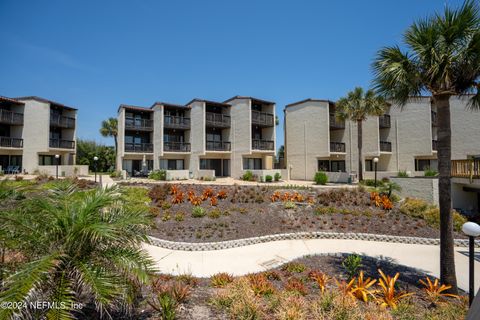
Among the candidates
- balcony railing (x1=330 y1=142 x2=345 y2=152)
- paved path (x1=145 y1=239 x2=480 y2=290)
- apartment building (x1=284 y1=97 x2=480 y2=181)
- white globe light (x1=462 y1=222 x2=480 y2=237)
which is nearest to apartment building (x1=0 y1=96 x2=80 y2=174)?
paved path (x1=145 y1=239 x2=480 y2=290)

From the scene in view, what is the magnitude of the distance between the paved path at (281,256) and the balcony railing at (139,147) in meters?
24.3

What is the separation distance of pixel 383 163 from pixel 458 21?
27.7 meters

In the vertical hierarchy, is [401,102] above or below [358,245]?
above

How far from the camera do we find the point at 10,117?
29469 mm

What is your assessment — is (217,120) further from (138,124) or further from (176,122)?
Answer: (138,124)

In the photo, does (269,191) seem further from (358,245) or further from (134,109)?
(134,109)

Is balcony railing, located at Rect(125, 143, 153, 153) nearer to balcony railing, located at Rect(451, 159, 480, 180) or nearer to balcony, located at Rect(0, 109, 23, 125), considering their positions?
balcony, located at Rect(0, 109, 23, 125)

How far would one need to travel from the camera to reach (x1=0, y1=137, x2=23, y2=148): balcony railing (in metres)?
28.8

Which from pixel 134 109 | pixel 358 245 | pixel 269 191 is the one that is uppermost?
pixel 134 109

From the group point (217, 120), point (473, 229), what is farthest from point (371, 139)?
point (473, 229)

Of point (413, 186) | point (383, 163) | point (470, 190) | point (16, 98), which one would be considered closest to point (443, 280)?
point (413, 186)

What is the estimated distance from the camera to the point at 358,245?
1094 cm

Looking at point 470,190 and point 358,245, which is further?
point 470,190

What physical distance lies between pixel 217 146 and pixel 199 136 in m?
2.76
